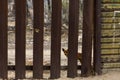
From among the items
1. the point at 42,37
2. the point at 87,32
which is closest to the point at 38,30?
the point at 42,37

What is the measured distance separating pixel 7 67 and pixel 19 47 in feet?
1.23

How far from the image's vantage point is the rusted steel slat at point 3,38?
6379mm

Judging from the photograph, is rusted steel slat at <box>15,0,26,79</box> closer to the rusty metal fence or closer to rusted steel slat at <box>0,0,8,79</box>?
the rusty metal fence

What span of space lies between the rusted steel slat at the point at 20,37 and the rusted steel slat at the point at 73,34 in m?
0.74

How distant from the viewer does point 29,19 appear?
1460cm

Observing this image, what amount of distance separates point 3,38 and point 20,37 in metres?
0.26

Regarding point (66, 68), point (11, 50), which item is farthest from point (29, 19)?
point (66, 68)

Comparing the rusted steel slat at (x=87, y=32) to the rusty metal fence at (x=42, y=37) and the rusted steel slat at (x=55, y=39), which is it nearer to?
the rusty metal fence at (x=42, y=37)

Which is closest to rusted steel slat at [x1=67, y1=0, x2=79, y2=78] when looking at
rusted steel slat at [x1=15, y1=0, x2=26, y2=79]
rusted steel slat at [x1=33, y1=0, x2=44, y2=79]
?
rusted steel slat at [x1=33, y1=0, x2=44, y2=79]

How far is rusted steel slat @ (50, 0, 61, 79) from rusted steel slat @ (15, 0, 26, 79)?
459 mm

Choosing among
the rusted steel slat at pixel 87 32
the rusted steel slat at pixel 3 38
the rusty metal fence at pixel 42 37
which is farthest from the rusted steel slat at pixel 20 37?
the rusted steel slat at pixel 87 32

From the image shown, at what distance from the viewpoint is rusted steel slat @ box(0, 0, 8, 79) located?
6.38 metres

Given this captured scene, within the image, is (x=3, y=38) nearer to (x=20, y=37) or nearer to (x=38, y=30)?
(x=20, y=37)

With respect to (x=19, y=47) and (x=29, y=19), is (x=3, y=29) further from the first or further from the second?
(x=29, y=19)
